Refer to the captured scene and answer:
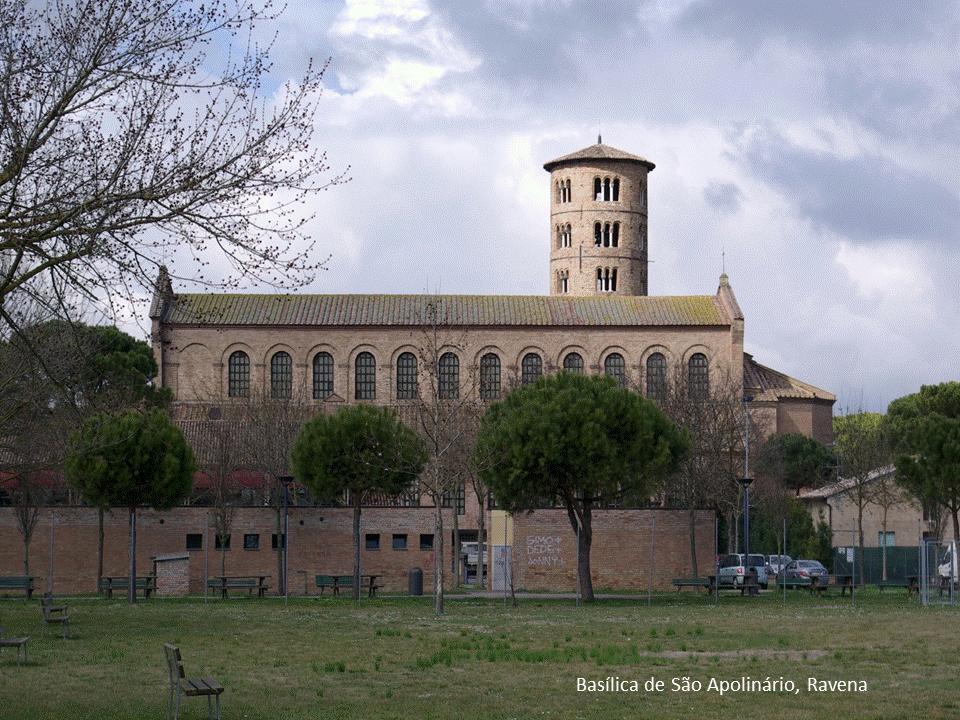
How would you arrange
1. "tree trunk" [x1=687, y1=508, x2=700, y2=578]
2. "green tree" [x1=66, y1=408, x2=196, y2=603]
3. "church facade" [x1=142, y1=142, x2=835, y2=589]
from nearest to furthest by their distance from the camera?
"green tree" [x1=66, y1=408, x2=196, y2=603]
"tree trunk" [x1=687, y1=508, x2=700, y2=578]
"church facade" [x1=142, y1=142, x2=835, y2=589]

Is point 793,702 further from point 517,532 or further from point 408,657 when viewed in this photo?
point 517,532

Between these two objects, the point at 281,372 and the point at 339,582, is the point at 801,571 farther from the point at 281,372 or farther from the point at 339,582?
the point at 281,372

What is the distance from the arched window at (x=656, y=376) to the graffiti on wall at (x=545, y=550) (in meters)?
16.6

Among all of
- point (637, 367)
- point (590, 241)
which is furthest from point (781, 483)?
point (590, 241)

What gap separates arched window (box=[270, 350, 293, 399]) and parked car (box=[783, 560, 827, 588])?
31616 millimetres

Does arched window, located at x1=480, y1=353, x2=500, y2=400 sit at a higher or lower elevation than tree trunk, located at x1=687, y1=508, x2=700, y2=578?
higher

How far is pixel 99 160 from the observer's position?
1430cm

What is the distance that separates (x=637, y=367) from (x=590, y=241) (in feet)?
87.3

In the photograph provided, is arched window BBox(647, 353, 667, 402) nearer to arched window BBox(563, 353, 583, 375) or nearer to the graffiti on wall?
arched window BBox(563, 353, 583, 375)

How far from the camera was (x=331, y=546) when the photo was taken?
1645 inches

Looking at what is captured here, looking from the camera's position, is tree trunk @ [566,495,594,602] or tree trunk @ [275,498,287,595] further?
tree trunk @ [275,498,287,595]

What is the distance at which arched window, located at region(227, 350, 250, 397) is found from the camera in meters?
67.2

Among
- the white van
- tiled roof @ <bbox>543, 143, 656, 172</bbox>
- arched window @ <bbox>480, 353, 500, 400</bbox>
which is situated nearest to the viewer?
the white van

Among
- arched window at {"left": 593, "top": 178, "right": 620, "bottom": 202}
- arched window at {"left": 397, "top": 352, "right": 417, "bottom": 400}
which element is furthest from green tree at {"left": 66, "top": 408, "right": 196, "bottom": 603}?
arched window at {"left": 593, "top": 178, "right": 620, "bottom": 202}
